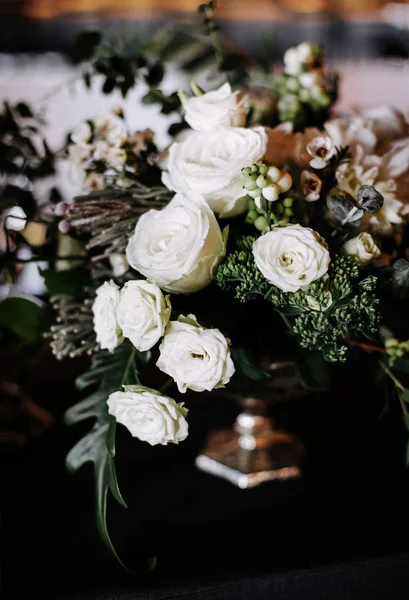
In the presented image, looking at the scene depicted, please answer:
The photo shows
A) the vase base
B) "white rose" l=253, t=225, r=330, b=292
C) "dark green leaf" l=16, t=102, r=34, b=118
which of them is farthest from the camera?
"dark green leaf" l=16, t=102, r=34, b=118

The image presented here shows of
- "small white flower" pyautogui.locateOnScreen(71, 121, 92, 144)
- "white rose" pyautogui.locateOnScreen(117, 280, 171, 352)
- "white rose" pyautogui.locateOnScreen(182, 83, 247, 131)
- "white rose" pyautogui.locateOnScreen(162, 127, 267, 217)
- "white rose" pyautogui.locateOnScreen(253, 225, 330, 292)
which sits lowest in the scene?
"white rose" pyautogui.locateOnScreen(117, 280, 171, 352)

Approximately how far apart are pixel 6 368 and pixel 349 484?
0.45m

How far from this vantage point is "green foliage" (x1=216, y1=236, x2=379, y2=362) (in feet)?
1.82

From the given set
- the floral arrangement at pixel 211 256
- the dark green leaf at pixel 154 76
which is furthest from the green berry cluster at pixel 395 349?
the dark green leaf at pixel 154 76

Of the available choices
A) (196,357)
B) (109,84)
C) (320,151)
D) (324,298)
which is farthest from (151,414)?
(109,84)

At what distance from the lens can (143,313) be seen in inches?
21.8

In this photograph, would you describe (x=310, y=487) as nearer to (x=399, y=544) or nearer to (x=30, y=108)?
(x=399, y=544)

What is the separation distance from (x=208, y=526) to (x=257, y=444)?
150 millimetres

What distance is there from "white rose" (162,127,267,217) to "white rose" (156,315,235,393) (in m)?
0.12

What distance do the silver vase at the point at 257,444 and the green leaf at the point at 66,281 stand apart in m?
0.20

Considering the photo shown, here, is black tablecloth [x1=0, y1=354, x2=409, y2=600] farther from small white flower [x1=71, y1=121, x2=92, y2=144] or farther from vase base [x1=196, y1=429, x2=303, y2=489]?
small white flower [x1=71, y1=121, x2=92, y2=144]

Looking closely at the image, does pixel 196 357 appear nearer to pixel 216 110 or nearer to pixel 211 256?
pixel 211 256

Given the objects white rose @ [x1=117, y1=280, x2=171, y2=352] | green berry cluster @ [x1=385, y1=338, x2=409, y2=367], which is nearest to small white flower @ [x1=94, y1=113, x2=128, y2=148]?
white rose @ [x1=117, y1=280, x2=171, y2=352]

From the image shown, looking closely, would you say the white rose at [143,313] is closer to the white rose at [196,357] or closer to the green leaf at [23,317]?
the white rose at [196,357]
